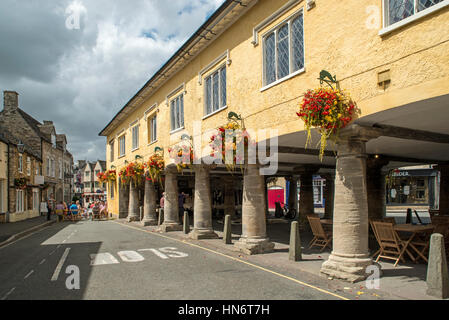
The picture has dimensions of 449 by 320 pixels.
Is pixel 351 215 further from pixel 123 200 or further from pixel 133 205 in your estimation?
pixel 123 200

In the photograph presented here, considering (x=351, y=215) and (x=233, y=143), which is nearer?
(x=351, y=215)

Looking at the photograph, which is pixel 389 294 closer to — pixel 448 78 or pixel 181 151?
pixel 448 78

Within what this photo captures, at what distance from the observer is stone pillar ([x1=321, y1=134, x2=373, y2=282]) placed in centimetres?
717

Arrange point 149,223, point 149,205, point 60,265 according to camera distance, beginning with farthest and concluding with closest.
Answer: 1. point 149,205
2. point 149,223
3. point 60,265

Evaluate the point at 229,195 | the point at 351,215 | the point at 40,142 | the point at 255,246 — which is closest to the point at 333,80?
the point at 351,215

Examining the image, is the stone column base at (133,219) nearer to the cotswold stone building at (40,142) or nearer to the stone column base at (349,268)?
the cotswold stone building at (40,142)

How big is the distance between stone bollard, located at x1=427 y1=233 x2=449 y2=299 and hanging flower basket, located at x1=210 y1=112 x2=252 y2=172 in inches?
224

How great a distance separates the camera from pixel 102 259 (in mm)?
9883

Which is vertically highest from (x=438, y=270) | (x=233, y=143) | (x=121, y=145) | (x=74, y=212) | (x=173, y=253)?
(x=121, y=145)

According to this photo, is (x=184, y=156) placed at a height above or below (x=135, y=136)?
below

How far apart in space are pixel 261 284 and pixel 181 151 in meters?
7.90

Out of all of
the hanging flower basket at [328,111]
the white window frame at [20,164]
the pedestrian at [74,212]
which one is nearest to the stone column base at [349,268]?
the hanging flower basket at [328,111]

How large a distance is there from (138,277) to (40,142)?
32107 millimetres

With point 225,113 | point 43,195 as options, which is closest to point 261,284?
point 225,113
